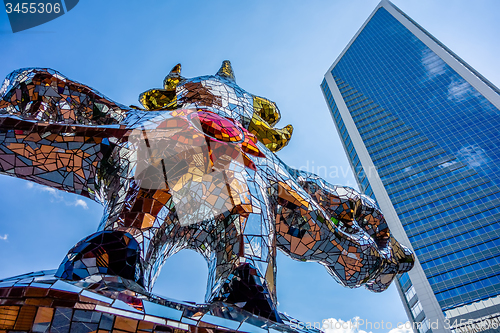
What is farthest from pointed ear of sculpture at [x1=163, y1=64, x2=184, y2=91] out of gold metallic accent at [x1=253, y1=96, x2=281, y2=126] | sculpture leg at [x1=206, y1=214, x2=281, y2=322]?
sculpture leg at [x1=206, y1=214, x2=281, y2=322]

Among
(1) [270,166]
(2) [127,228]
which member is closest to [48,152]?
(2) [127,228]

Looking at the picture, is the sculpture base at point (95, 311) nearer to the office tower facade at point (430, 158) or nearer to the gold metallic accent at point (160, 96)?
the gold metallic accent at point (160, 96)

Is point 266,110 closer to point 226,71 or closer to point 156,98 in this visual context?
point 226,71

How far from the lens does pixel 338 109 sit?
56250 millimetres

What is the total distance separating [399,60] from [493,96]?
1622 cm

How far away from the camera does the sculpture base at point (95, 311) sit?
176 centimetres

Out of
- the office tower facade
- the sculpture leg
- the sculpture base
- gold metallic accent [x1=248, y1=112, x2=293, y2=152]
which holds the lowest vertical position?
the sculpture base

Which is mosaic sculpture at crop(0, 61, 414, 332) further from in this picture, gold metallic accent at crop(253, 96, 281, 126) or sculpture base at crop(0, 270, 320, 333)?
gold metallic accent at crop(253, 96, 281, 126)

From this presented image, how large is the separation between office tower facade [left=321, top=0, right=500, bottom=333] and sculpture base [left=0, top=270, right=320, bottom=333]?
36184mm

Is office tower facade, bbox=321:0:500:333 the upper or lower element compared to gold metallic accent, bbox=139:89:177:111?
upper

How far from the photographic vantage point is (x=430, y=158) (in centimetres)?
4288

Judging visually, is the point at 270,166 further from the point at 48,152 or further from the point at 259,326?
the point at 48,152

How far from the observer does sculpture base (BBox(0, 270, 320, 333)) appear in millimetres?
1760

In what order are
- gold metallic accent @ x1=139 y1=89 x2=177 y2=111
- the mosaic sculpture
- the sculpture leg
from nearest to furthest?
the mosaic sculpture, the sculpture leg, gold metallic accent @ x1=139 y1=89 x2=177 y2=111
